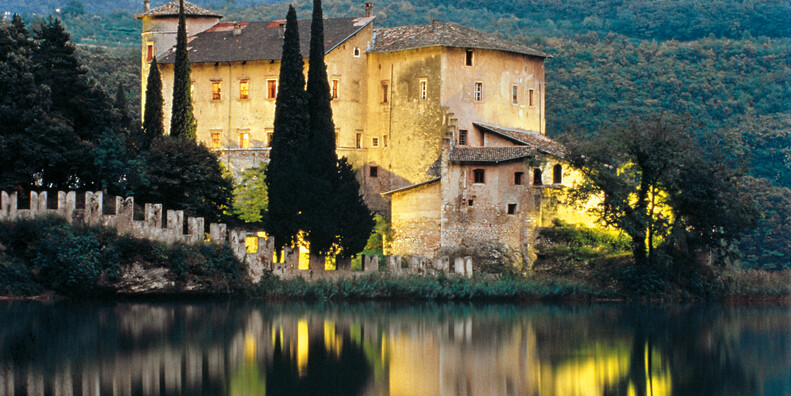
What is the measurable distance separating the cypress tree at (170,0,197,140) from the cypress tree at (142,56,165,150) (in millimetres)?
897

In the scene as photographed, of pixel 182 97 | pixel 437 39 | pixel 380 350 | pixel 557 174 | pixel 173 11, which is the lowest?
pixel 380 350

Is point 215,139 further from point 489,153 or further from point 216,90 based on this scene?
point 489,153

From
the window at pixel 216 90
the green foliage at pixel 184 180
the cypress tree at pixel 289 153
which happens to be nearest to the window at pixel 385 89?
the window at pixel 216 90

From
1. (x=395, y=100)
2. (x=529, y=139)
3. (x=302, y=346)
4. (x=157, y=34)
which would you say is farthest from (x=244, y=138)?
(x=302, y=346)

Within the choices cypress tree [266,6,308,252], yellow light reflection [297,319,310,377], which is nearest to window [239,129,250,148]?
cypress tree [266,6,308,252]

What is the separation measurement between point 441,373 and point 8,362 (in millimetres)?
10139

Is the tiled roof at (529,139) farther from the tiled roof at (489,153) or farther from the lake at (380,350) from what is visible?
the lake at (380,350)

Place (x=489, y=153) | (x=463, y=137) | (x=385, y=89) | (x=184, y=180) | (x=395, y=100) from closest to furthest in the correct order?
(x=184, y=180), (x=489, y=153), (x=463, y=137), (x=395, y=100), (x=385, y=89)

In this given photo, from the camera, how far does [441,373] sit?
118 feet

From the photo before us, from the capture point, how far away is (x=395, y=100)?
2426 inches

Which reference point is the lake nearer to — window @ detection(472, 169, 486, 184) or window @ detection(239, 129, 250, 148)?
window @ detection(472, 169, 486, 184)

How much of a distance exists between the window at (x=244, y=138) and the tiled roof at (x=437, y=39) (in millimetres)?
6390

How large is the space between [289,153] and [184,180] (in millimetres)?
4111

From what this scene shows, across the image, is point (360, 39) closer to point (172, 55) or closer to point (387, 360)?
point (172, 55)
